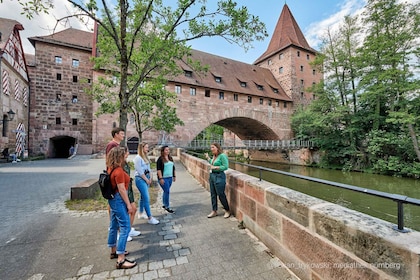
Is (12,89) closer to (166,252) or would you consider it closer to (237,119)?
(166,252)

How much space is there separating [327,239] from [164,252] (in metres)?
1.80

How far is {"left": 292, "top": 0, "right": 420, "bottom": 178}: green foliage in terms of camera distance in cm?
1455

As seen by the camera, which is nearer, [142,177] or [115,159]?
[115,159]

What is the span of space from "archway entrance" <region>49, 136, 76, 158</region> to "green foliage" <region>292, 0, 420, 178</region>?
26.2m

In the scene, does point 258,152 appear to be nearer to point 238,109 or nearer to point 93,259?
point 238,109

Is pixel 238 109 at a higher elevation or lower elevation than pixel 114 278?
higher

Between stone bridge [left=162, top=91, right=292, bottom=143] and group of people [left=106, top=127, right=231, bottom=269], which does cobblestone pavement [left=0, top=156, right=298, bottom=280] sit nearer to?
group of people [left=106, top=127, right=231, bottom=269]

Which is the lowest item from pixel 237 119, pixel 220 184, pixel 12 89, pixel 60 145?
pixel 220 184

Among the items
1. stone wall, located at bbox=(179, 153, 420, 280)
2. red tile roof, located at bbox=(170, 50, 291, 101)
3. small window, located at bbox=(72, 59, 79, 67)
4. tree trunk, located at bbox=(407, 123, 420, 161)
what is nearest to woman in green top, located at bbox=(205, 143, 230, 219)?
stone wall, located at bbox=(179, 153, 420, 280)

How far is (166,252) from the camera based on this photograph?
2467 mm

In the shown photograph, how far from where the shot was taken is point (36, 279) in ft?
6.52

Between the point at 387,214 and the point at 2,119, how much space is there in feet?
65.7

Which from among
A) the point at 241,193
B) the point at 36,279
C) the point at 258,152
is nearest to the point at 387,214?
the point at 241,193

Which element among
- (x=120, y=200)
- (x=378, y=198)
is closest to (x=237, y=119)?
(x=378, y=198)
